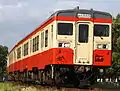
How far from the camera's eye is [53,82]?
63.4 ft

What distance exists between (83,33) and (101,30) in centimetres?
89

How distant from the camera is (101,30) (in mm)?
18578

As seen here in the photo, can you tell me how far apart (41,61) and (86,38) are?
3.67m

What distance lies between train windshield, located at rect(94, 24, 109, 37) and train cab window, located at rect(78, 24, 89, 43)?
48 cm

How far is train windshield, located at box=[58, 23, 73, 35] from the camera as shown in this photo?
18.1 meters

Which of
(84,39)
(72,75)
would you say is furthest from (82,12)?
(72,75)

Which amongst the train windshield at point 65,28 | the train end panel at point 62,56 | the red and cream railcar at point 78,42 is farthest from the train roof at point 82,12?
the train end panel at point 62,56

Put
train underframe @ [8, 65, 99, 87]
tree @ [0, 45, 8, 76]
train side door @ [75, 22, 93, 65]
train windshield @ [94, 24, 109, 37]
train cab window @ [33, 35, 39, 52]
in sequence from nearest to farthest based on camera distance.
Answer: train side door @ [75, 22, 93, 65], train windshield @ [94, 24, 109, 37], train underframe @ [8, 65, 99, 87], train cab window @ [33, 35, 39, 52], tree @ [0, 45, 8, 76]

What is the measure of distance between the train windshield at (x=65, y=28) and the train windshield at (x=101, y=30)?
1.14m

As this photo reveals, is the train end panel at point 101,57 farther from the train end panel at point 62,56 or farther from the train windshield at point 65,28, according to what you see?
the train windshield at point 65,28

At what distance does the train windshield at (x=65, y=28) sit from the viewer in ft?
59.5

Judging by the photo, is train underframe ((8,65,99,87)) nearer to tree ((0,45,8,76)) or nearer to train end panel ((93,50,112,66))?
train end panel ((93,50,112,66))

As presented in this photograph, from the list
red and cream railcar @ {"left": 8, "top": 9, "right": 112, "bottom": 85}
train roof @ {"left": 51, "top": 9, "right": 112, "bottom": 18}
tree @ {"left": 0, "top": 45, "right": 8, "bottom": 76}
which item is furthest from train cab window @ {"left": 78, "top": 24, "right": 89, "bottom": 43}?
tree @ {"left": 0, "top": 45, "right": 8, "bottom": 76}

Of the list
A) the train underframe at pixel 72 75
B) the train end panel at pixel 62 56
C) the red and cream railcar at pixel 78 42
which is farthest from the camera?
the train underframe at pixel 72 75
